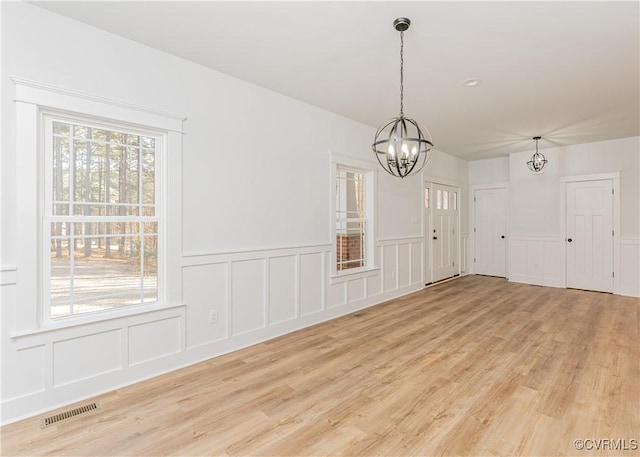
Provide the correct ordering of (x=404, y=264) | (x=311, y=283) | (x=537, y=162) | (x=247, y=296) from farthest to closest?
(x=537, y=162) → (x=404, y=264) → (x=311, y=283) → (x=247, y=296)

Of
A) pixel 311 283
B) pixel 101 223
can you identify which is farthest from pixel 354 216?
pixel 101 223

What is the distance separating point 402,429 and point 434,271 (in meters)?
4.94

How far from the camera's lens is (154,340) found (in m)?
2.73

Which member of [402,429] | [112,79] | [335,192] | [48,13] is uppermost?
[48,13]

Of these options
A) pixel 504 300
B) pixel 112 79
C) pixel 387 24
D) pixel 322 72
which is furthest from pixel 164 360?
pixel 504 300

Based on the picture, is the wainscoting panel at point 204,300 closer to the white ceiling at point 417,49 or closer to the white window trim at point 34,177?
the white window trim at point 34,177

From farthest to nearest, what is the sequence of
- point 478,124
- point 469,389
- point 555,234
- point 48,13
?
point 555,234 < point 478,124 < point 469,389 < point 48,13

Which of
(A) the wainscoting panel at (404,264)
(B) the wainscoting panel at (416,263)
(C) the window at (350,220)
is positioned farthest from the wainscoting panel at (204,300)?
(B) the wainscoting panel at (416,263)

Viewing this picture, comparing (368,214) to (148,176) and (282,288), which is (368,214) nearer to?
(282,288)

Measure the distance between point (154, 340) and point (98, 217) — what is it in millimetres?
1105

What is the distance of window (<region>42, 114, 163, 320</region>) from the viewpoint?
2340mm

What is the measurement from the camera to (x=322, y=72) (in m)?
3.15

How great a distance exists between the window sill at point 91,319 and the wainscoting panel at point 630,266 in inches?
→ 274

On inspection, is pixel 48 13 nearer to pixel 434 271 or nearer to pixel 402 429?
pixel 402 429
